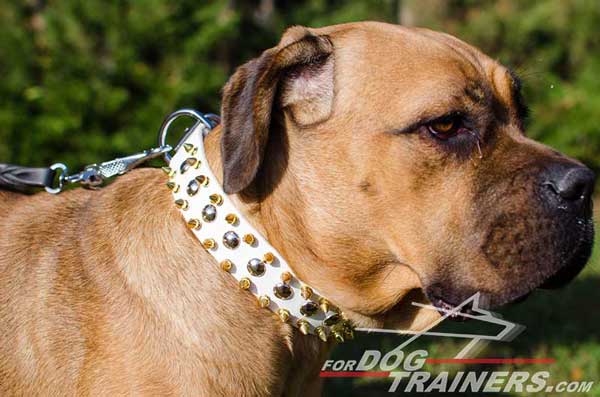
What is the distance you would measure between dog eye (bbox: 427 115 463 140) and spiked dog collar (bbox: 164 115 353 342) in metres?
0.84

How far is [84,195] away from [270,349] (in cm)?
135

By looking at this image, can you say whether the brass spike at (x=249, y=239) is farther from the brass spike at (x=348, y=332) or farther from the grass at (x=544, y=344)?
the grass at (x=544, y=344)

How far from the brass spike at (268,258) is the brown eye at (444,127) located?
852 millimetres

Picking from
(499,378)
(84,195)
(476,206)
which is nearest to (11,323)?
(84,195)

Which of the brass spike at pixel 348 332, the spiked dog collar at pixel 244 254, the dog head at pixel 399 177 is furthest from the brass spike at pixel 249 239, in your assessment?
the brass spike at pixel 348 332

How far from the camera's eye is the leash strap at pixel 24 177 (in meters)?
4.28

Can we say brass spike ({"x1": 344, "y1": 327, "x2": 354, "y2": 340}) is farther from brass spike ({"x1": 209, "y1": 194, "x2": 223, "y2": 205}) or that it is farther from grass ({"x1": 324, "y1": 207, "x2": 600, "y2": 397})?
grass ({"x1": 324, "y1": 207, "x2": 600, "y2": 397})

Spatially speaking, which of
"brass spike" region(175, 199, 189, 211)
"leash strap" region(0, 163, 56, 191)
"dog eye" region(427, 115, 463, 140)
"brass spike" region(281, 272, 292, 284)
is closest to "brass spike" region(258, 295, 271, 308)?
"brass spike" region(281, 272, 292, 284)

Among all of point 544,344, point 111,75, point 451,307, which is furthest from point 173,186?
point 111,75

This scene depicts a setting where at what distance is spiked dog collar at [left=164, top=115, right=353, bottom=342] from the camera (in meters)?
3.36

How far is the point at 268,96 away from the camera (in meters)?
3.39

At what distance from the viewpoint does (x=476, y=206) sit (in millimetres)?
3342

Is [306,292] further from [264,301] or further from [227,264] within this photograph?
[227,264]

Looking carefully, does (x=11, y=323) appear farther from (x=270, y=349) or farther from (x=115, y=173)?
(x=270, y=349)
